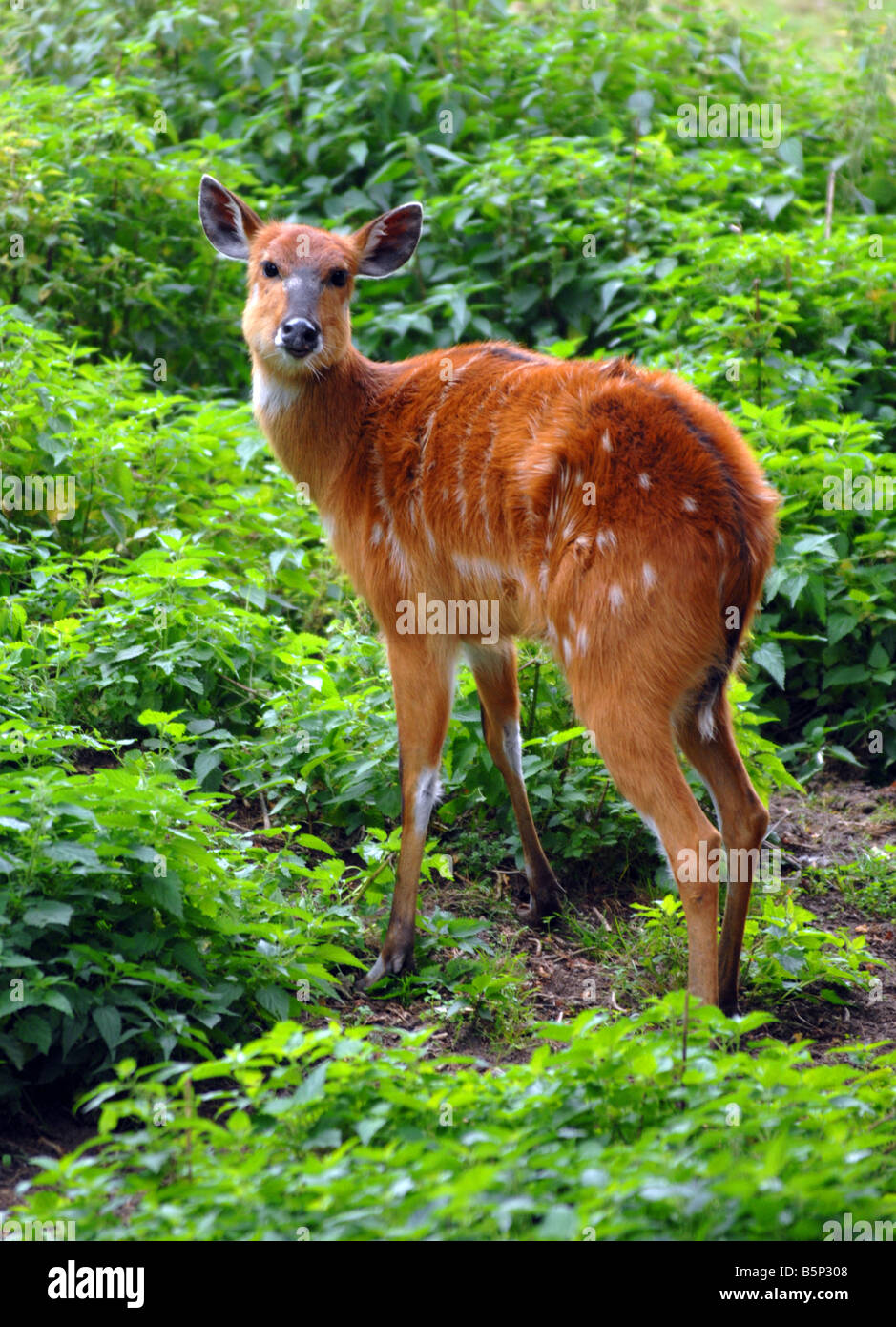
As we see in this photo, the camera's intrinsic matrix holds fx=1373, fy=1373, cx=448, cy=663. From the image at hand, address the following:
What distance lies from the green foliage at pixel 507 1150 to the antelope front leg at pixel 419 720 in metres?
1.32

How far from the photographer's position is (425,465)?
4.97m

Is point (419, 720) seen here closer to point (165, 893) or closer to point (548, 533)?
point (548, 533)

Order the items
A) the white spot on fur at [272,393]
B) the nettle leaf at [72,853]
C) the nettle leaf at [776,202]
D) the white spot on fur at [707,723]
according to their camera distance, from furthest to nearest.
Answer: the nettle leaf at [776,202] < the white spot on fur at [272,393] < the white spot on fur at [707,723] < the nettle leaf at [72,853]

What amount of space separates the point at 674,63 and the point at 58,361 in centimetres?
542

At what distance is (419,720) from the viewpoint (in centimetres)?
495

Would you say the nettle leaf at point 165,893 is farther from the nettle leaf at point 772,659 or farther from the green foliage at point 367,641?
the nettle leaf at point 772,659

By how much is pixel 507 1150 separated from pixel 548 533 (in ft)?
6.93

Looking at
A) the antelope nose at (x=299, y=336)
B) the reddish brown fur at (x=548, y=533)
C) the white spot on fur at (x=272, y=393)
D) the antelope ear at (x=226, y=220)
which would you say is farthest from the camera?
the antelope ear at (x=226, y=220)

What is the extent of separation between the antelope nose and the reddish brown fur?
0.12 metres

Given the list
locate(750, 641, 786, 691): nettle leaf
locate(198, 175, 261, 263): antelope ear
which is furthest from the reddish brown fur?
locate(750, 641, 786, 691): nettle leaf

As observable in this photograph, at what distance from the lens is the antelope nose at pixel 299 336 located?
512 centimetres

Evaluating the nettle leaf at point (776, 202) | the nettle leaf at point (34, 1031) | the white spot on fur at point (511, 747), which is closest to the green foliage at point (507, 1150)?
the nettle leaf at point (34, 1031)

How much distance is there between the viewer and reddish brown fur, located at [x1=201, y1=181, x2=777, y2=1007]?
4.21 metres
